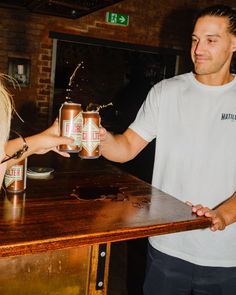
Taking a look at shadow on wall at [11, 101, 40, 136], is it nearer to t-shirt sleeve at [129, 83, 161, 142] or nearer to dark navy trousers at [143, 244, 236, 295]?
t-shirt sleeve at [129, 83, 161, 142]

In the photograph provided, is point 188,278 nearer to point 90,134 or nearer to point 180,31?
point 90,134

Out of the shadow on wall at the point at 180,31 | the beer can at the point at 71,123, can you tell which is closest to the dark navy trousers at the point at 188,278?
the beer can at the point at 71,123

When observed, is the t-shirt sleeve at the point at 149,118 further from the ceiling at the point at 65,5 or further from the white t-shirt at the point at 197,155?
the ceiling at the point at 65,5

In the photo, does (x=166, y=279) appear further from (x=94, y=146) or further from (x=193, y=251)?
(x=94, y=146)

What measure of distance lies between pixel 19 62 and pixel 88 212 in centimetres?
349

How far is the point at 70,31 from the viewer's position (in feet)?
15.1

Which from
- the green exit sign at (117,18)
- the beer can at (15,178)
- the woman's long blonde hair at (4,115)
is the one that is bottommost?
the beer can at (15,178)

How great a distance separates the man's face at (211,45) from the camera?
173cm

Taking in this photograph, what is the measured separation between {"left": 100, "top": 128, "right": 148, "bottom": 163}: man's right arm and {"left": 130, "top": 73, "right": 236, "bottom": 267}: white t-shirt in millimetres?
149

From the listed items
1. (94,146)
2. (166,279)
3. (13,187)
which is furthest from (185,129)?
(13,187)

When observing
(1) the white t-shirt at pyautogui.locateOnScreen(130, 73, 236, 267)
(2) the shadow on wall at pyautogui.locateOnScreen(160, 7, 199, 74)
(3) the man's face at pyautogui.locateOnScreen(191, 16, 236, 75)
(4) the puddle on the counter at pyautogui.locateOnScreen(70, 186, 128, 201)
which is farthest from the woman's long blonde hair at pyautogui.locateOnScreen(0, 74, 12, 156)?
(2) the shadow on wall at pyautogui.locateOnScreen(160, 7, 199, 74)

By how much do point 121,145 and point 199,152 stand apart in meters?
0.40

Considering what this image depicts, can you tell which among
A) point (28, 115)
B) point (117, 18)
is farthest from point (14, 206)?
point (117, 18)

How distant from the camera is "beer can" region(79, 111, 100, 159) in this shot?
1499 mm
